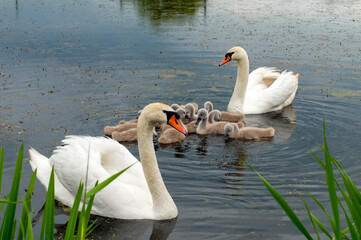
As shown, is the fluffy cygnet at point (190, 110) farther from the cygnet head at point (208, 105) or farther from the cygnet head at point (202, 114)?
the cygnet head at point (202, 114)

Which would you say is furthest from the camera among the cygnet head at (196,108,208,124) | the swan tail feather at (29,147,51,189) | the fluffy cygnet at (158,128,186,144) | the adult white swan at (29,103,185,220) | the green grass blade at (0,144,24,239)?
the cygnet head at (196,108,208,124)

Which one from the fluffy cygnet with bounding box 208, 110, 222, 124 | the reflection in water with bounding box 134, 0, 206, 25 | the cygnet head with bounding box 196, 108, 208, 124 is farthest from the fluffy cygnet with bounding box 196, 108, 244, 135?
the reflection in water with bounding box 134, 0, 206, 25

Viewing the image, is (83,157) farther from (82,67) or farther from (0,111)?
(82,67)

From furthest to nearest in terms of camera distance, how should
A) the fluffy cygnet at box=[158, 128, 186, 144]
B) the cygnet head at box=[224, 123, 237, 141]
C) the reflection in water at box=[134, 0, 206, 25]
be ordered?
the reflection in water at box=[134, 0, 206, 25]
the cygnet head at box=[224, 123, 237, 141]
the fluffy cygnet at box=[158, 128, 186, 144]

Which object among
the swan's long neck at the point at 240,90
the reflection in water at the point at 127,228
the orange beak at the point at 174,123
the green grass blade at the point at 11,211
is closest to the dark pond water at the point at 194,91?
the reflection in water at the point at 127,228

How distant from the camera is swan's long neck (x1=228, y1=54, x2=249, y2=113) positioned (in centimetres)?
1132

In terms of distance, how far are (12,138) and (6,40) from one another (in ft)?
32.8

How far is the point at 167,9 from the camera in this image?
27141 mm

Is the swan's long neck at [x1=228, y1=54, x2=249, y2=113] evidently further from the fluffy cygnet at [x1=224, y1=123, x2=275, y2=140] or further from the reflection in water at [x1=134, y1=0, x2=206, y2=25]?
the reflection in water at [x1=134, y1=0, x2=206, y2=25]

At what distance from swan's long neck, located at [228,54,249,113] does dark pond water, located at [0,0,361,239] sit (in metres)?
0.42

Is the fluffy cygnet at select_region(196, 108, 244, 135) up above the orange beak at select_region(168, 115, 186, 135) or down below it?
below

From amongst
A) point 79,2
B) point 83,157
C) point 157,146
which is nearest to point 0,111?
point 157,146

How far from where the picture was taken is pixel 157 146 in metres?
9.45

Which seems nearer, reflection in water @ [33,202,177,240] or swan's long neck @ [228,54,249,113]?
reflection in water @ [33,202,177,240]
